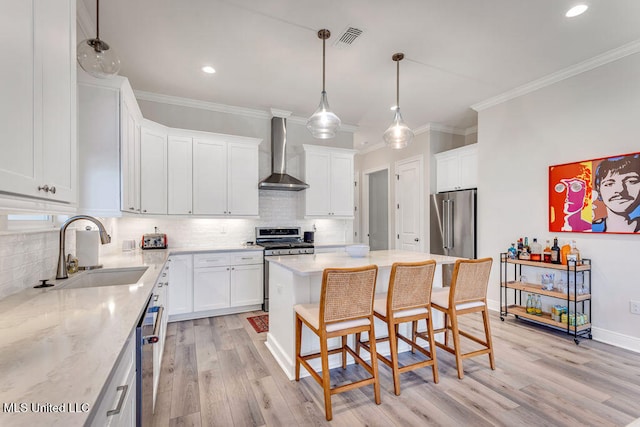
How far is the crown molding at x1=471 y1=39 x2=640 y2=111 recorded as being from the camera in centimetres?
296

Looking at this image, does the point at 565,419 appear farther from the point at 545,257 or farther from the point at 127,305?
the point at 127,305

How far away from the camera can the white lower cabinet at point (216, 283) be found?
3.77 meters

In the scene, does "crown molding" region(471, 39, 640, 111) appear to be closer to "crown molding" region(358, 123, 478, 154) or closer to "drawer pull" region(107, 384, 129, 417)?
"crown molding" region(358, 123, 478, 154)

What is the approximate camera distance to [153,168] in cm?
372

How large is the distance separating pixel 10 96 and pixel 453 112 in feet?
16.6

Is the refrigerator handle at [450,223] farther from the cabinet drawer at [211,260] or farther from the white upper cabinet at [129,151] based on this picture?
the white upper cabinet at [129,151]

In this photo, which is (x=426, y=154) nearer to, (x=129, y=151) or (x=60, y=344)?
(x=129, y=151)

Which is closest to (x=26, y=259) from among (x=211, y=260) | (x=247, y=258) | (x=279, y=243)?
(x=211, y=260)

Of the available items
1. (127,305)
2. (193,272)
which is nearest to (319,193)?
(193,272)

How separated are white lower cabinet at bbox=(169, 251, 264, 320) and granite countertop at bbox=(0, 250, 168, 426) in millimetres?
2094

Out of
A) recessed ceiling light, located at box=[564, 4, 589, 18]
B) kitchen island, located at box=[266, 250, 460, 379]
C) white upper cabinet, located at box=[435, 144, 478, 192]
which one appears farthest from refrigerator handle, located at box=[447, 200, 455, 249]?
recessed ceiling light, located at box=[564, 4, 589, 18]

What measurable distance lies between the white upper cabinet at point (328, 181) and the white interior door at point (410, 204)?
4.22ft

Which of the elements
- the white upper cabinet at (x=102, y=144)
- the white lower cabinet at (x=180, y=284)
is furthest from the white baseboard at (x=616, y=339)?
the white upper cabinet at (x=102, y=144)

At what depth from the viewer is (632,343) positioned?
2.96 meters
